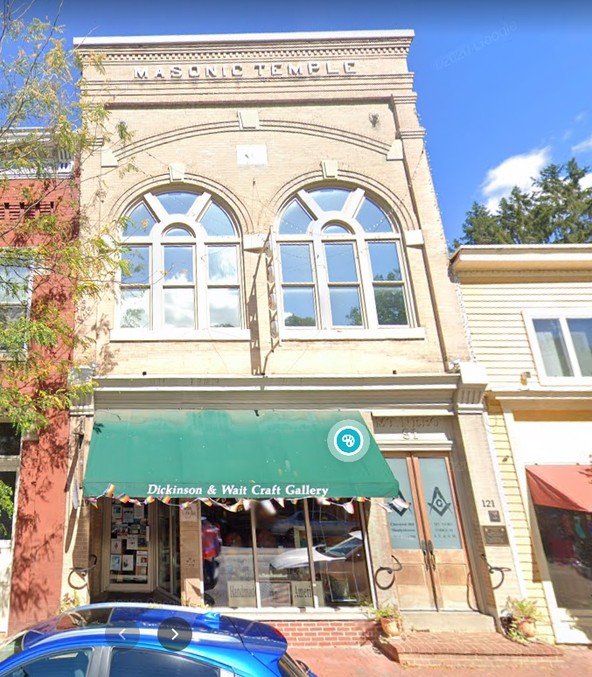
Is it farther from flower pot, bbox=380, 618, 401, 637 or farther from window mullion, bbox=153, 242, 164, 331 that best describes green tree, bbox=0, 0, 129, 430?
flower pot, bbox=380, 618, 401, 637

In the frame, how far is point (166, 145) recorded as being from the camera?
11.3m

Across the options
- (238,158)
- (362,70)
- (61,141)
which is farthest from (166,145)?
(362,70)

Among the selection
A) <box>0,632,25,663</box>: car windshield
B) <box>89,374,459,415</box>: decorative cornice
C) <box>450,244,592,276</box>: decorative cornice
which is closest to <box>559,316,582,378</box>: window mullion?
<box>450,244,592,276</box>: decorative cornice

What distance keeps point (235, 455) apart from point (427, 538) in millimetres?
3945

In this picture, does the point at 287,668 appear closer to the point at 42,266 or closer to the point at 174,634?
the point at 174,634

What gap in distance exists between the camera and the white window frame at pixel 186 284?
9805mm

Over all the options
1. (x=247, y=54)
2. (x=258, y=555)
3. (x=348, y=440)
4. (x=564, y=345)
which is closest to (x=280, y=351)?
(x=348, y=440)

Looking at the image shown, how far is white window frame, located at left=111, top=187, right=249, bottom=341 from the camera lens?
9.80 meters

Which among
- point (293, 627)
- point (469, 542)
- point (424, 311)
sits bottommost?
point (293, 627)

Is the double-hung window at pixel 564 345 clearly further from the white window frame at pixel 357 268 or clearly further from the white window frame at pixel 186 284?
the white window frame at pixel 186 284

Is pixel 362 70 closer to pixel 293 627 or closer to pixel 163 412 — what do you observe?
pixel 163 412

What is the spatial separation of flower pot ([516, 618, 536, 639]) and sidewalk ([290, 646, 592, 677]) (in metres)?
0.50

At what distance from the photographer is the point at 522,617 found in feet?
26.2

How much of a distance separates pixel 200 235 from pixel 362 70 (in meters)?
6.12
